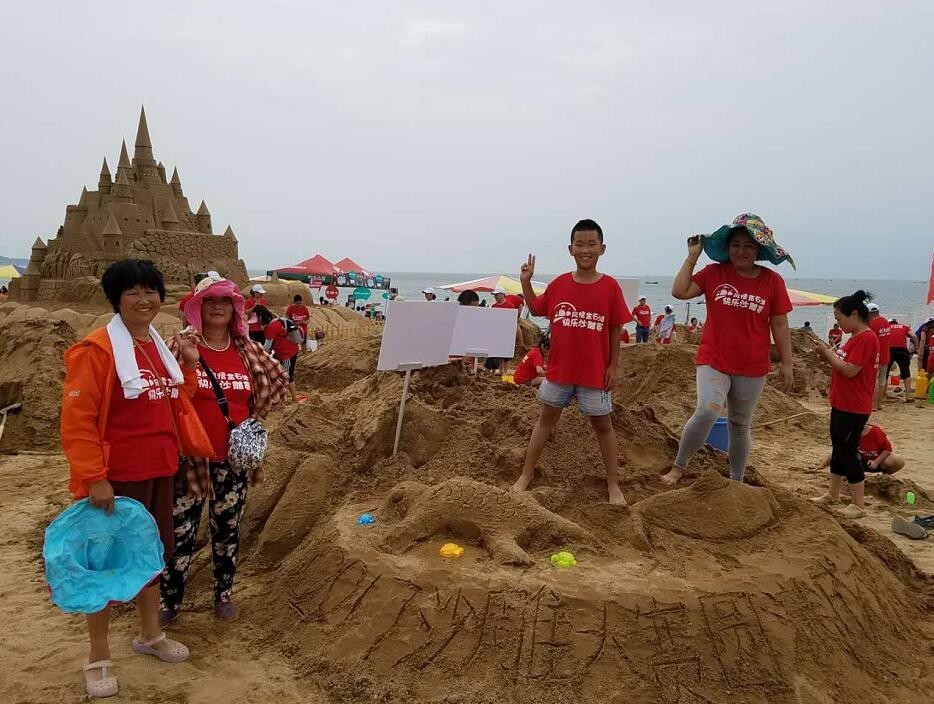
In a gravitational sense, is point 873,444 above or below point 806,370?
above

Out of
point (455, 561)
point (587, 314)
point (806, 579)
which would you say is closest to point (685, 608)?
point (806, 579)

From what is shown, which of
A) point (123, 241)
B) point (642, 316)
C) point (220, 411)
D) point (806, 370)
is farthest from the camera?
point (123, 241)

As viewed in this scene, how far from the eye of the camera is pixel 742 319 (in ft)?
12.7

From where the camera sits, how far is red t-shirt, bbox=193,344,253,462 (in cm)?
302

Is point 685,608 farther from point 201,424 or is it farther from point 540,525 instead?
point 201,424

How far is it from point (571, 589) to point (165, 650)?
175 cm

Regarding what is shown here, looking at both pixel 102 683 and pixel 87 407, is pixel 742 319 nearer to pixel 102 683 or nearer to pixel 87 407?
pixel 87 407

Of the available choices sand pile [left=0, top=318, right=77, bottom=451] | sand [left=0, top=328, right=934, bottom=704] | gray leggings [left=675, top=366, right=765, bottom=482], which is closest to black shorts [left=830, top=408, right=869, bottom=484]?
sand [left=0, top=328, right=934, bottom=704]

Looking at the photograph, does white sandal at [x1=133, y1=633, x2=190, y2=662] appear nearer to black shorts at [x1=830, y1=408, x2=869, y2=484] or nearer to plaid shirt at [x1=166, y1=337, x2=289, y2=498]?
plaid shirt at [x1=166, y1=337, x2=289, y2=498]

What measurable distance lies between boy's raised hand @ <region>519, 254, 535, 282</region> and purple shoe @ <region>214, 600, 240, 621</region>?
7.62 ft

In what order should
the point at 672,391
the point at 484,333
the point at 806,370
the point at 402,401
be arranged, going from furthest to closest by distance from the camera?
the point at 806,370
the point at 672,391
the point at 484,333
the point at 402,401

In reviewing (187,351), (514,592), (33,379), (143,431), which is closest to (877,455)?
(514,592)

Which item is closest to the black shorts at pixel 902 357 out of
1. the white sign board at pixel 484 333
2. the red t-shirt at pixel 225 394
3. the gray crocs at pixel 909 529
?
the gray crocs at pixel 909 529

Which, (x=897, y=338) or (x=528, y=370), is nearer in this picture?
(x=528, y=370)
